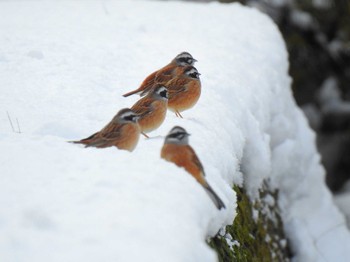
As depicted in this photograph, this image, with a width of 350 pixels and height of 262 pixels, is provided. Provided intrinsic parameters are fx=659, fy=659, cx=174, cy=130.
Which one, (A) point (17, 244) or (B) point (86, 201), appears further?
(B) point (86, 201)

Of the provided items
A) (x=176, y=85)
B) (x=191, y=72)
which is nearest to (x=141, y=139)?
(x=176, y=85)

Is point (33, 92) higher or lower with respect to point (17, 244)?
lower

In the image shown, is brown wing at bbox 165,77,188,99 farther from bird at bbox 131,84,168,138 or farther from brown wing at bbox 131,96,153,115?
brown wing at bbox 131,96,153,115

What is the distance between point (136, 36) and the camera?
873cm

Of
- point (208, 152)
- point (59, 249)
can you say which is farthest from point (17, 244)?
point (208, 152)

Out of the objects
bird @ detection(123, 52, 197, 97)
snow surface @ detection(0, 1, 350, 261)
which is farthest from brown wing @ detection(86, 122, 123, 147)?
bird @ detection(123, 52, 197, 97)

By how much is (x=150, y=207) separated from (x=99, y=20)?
21.1ft

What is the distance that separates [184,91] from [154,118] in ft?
2.10

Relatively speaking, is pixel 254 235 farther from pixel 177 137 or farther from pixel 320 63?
pixel 320 63

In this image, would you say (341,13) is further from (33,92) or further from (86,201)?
(86,201)

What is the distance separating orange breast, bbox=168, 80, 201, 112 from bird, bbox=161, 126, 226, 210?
1422mm

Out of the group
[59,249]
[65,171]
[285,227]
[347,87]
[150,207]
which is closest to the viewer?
[59,249]

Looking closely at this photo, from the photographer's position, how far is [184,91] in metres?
5.73

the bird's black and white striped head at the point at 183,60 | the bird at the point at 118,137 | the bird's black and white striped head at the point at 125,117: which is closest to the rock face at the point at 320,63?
the bird's black and white striped head at the point at 183,60
